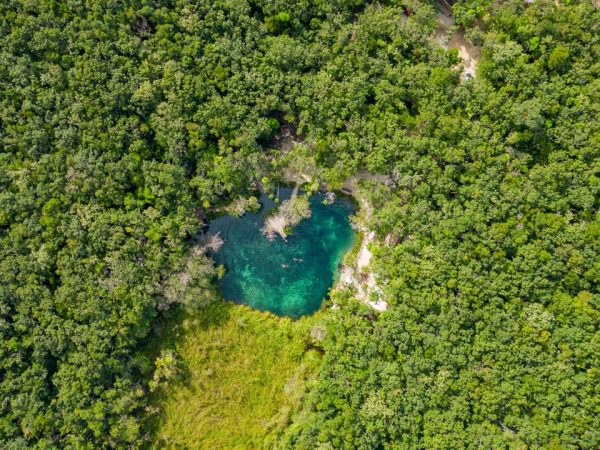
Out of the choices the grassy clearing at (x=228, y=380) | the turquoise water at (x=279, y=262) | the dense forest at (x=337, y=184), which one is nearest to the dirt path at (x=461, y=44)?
the dense forest at (x=337, y=184)

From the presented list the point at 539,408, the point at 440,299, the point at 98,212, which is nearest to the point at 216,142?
the point at 98,212

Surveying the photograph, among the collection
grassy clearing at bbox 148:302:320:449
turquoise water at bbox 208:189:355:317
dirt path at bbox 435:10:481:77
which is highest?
dirt path at bbox 435:10:481:77

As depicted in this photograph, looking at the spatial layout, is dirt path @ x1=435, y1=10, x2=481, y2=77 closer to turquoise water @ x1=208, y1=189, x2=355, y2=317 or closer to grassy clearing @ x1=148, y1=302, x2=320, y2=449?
turquoise water @ x1=208, y1=189, x2=355, y2=317

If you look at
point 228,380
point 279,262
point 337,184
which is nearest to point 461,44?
point 337,184

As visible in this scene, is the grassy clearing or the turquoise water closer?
the grassy clearing

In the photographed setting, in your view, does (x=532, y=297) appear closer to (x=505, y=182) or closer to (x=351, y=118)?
(x=505, y=182)

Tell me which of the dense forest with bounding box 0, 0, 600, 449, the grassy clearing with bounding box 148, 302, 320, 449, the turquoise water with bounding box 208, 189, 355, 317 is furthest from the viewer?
the turquoise water with bounding box 208, 189, 355, 317

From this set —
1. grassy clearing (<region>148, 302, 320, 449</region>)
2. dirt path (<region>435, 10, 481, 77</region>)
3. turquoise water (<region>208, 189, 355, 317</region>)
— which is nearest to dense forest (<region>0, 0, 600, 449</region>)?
dirt path (<region>435, 10, 481, 77</region>)
